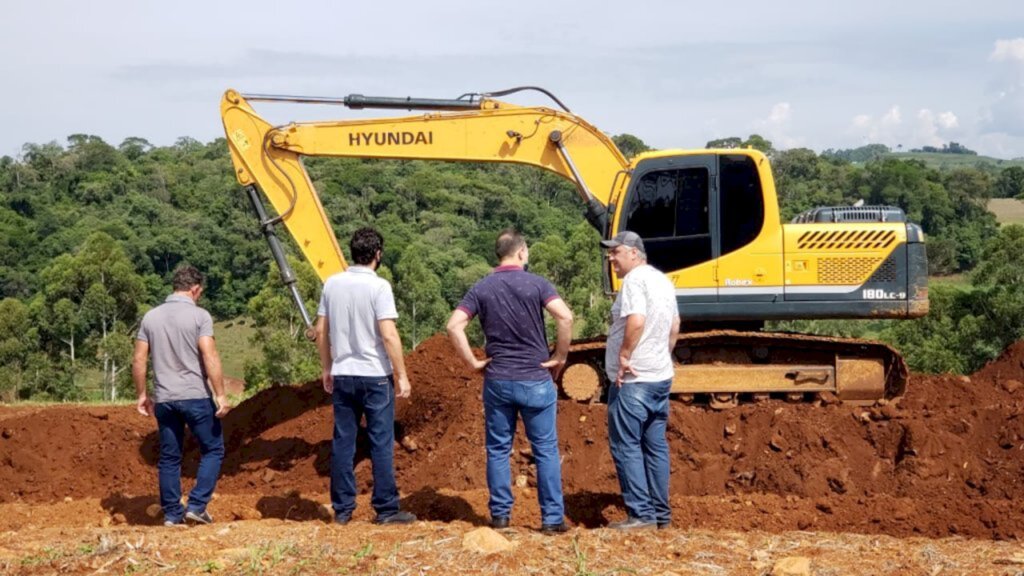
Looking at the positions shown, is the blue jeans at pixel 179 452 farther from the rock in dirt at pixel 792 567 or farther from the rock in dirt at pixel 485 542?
the rock in dirt at pixel 792 567

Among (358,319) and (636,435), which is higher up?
(358,319)

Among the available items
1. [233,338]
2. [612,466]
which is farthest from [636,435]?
[233,338]

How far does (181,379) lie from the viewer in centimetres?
779

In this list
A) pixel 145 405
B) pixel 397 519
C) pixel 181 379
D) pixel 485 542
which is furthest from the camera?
pixel 145 405

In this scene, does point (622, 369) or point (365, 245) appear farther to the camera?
point (365, 245)

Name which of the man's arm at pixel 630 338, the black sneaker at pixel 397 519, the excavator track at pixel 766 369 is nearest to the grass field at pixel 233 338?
the excavator track at pixel 766 369

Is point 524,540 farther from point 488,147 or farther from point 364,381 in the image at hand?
point 488,147

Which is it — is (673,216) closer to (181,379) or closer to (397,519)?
(397,519)

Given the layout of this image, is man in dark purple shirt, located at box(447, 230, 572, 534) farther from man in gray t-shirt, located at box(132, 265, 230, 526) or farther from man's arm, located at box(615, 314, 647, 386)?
man in gray t-shirt, located at box(132, 265, 230, 526)

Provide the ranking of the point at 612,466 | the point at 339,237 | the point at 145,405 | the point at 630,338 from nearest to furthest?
1. the point at 630,338
2. the point at 145,405
3. the point at 612,466
4. the point at 339,237

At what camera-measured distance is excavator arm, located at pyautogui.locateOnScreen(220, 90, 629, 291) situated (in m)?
11.4

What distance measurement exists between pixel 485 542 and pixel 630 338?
61.9 inches

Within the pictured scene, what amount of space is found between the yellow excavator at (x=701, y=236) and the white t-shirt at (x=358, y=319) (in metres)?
3.80

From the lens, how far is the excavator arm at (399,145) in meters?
11.4
